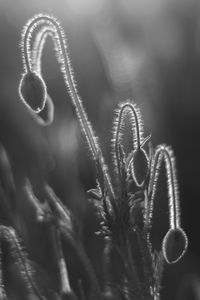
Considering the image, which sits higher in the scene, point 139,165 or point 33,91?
point 33,91

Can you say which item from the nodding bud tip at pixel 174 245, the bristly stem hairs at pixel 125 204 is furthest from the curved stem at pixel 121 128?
the nodding bud tip at pixel 174 245

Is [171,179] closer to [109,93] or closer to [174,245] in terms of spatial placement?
[174,245]

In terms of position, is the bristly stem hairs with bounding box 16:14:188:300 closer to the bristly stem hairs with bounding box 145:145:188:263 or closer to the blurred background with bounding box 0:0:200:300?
the bristly stem hairs with bounding box 145:145:188:263

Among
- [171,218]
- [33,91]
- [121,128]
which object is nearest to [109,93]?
[33,91]

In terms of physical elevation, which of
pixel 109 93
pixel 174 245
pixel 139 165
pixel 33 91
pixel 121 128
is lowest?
pixel 174 245

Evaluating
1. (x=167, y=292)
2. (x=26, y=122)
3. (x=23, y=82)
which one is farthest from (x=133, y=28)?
(x=23, y=82)

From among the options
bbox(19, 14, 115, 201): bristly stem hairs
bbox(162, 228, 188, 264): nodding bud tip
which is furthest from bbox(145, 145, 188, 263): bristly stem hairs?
bbox(19, 14, 115, 201): bristly stem hairs

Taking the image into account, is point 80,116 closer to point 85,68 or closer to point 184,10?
point 85,68
